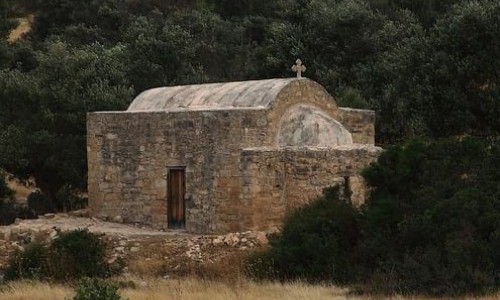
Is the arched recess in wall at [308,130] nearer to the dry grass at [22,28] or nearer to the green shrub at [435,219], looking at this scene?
the green shrub at [435,219]

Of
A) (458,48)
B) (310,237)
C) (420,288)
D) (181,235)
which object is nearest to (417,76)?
(458,48)

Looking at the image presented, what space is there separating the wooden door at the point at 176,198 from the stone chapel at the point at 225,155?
0.07ft

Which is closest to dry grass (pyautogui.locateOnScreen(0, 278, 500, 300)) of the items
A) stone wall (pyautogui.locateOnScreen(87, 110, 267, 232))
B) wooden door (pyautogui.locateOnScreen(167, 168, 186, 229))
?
stone wall (pyautogui.locateOnScreen(87, 110, 267, 232))

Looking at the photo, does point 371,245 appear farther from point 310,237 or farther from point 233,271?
point 233,271

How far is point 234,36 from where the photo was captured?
120ft

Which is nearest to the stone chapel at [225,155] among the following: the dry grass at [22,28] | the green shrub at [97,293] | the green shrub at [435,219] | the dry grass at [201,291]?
the green shrub at [435,219]

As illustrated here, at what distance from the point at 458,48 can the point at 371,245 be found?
9807 millimetres

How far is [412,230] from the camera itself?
11.6 metres

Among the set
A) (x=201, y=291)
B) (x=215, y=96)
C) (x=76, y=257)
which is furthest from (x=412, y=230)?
(x=215, y=96)

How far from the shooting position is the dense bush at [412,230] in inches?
425

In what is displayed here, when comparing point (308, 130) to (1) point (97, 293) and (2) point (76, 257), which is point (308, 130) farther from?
(1) point (97, 293)

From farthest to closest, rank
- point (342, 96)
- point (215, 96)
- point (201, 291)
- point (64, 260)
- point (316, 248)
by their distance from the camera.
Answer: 1. point (342, 96)
2. point (215, 96)
3. point (64, 260)
4. point (316, 248)
5. point (201, 291)

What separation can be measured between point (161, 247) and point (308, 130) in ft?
12.7

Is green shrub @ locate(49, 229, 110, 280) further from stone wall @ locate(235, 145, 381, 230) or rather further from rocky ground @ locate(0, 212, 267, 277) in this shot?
stone wall @ locate(235, 145, 381, 230)
